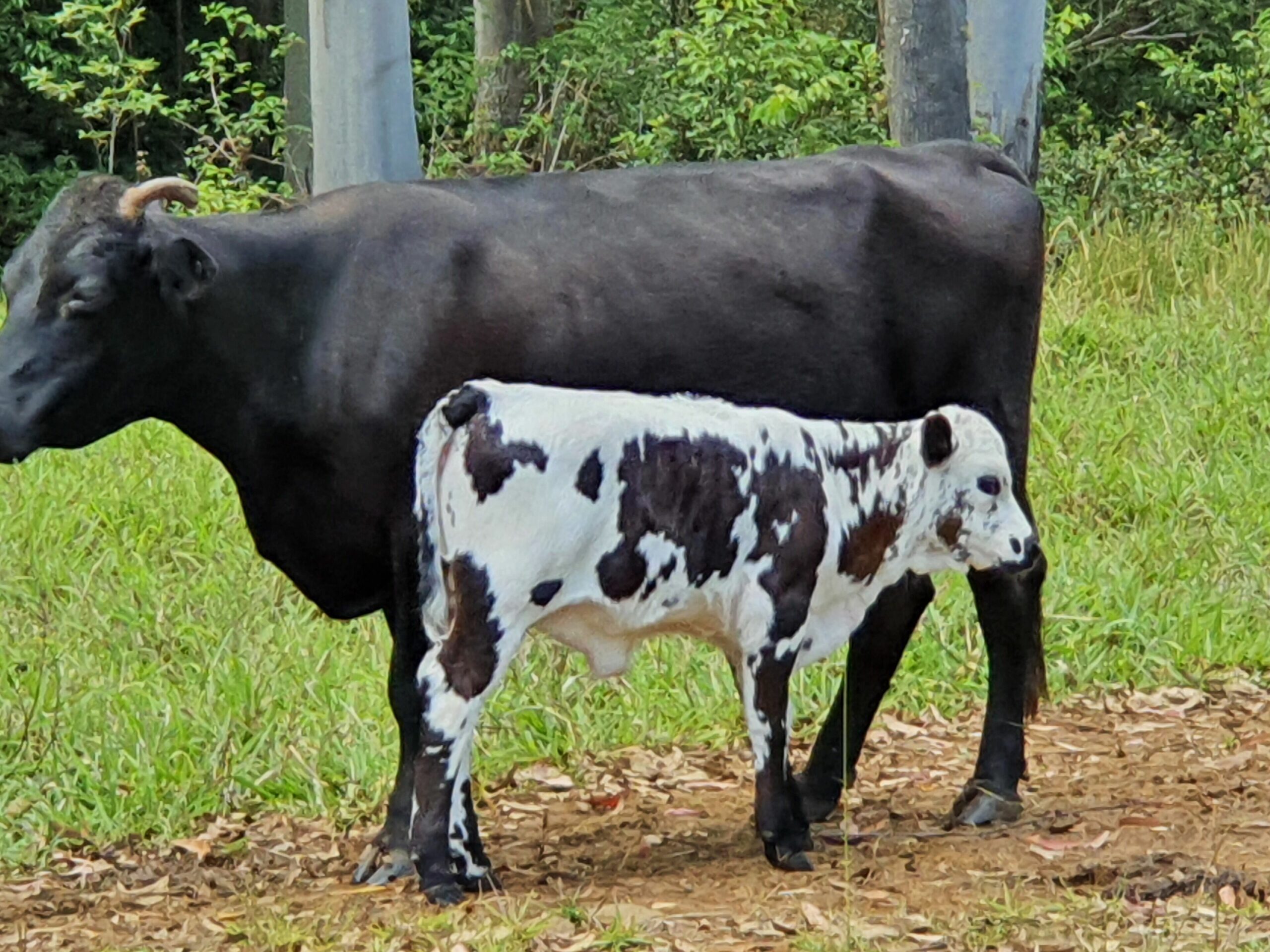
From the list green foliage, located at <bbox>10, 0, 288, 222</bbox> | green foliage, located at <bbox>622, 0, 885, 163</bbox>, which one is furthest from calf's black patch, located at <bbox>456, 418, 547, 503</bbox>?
green foliage, located at <bbox>622, 0, 885, 163</bbox>

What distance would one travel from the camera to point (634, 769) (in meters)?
6.12

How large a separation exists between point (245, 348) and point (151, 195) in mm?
433

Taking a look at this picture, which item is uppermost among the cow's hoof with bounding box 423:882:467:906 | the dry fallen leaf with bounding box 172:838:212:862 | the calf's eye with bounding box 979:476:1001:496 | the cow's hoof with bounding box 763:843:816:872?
the calf's eye with bounding box 979:476:1001:496

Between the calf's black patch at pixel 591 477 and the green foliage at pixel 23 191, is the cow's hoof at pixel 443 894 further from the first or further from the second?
the green foliage at pixel 23 191

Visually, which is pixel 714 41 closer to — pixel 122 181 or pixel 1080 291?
pixel 1080 291

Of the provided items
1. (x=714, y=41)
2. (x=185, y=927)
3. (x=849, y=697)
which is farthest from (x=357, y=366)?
(x=714, y=41)

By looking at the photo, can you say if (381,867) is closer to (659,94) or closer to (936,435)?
(936,435)

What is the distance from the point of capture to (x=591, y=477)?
14.9ft

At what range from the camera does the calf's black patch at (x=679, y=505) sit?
4594 mm

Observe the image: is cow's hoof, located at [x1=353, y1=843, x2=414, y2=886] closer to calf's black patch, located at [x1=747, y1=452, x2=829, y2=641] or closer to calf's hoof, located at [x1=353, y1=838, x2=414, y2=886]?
calf's hoof, located at [x1=353, y1=838, x2=414, y2=886]

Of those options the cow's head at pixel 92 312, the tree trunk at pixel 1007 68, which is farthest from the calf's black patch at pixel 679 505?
the tree trunk at pixel 1007 68

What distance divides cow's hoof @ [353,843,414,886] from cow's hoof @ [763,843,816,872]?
88cm

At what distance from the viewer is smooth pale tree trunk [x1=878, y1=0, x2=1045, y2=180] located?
410 inches

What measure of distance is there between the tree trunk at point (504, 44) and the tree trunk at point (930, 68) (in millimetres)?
5505
